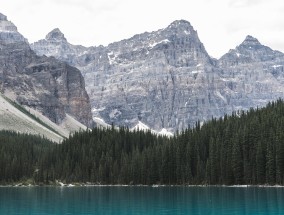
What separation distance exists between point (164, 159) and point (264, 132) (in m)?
39.3

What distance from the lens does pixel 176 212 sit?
76438 mm

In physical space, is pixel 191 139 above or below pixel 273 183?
above

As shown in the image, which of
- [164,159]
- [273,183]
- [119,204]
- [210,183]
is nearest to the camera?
[119,204]

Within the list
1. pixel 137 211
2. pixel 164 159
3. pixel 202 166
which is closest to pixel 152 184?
pixel 164 159

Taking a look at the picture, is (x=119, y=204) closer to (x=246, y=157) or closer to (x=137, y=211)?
(x=137, y=211)

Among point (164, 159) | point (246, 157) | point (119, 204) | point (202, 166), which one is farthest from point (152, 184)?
point (119, 204)

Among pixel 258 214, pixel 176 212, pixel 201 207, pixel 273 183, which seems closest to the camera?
pixel 258 214

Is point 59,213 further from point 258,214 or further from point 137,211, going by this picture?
point 258,214

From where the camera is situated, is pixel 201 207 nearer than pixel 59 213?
No

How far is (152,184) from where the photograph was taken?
183 m

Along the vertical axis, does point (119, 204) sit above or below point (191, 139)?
below

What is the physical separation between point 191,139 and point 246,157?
3043 cm

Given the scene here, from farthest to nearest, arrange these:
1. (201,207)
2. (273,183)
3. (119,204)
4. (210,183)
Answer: (210,183), (273,183), (119,204), (201,207)

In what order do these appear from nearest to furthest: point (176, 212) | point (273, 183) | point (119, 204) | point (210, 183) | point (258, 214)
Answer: point (258, 214) < point (176, 212) < point (119, 204) < point (273, 183) < point (210, 183)
